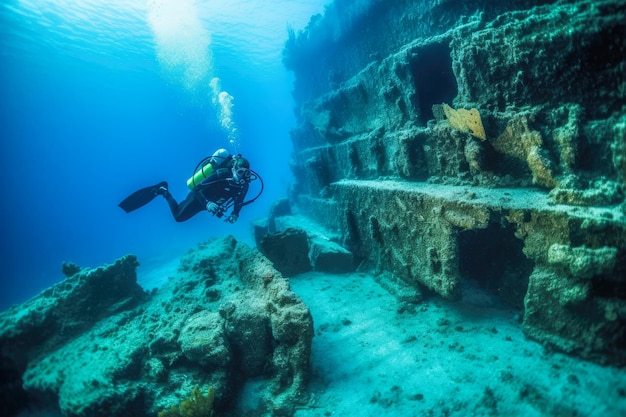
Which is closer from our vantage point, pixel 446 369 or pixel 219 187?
pixel 446 369

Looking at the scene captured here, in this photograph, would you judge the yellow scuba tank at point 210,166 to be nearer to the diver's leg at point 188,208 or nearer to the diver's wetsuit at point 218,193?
the diver's wetsuit at point 218,193

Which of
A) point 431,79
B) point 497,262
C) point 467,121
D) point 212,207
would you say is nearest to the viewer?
point 467,121

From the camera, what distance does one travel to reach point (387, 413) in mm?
3434

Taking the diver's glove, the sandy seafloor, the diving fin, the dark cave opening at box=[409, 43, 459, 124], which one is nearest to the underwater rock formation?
the sandy seafloor

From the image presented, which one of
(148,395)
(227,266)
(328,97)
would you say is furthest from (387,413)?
(328,97)

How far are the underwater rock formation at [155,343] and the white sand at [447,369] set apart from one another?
738 millimetres

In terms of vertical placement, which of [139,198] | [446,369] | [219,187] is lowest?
[446,369]

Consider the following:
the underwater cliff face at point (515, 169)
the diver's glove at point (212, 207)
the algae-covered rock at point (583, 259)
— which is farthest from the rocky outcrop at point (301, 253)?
the algae-covered rock at point (583, 259)

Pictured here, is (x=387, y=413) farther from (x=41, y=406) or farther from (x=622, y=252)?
(x=41, y=406)

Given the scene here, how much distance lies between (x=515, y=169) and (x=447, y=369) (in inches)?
116

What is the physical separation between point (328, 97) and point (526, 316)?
10.0 metres

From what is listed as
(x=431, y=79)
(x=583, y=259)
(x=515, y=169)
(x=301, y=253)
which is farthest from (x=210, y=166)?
(x=583, y=259)

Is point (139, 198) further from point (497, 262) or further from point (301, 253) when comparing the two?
point (497, 262)

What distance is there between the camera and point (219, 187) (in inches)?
290
